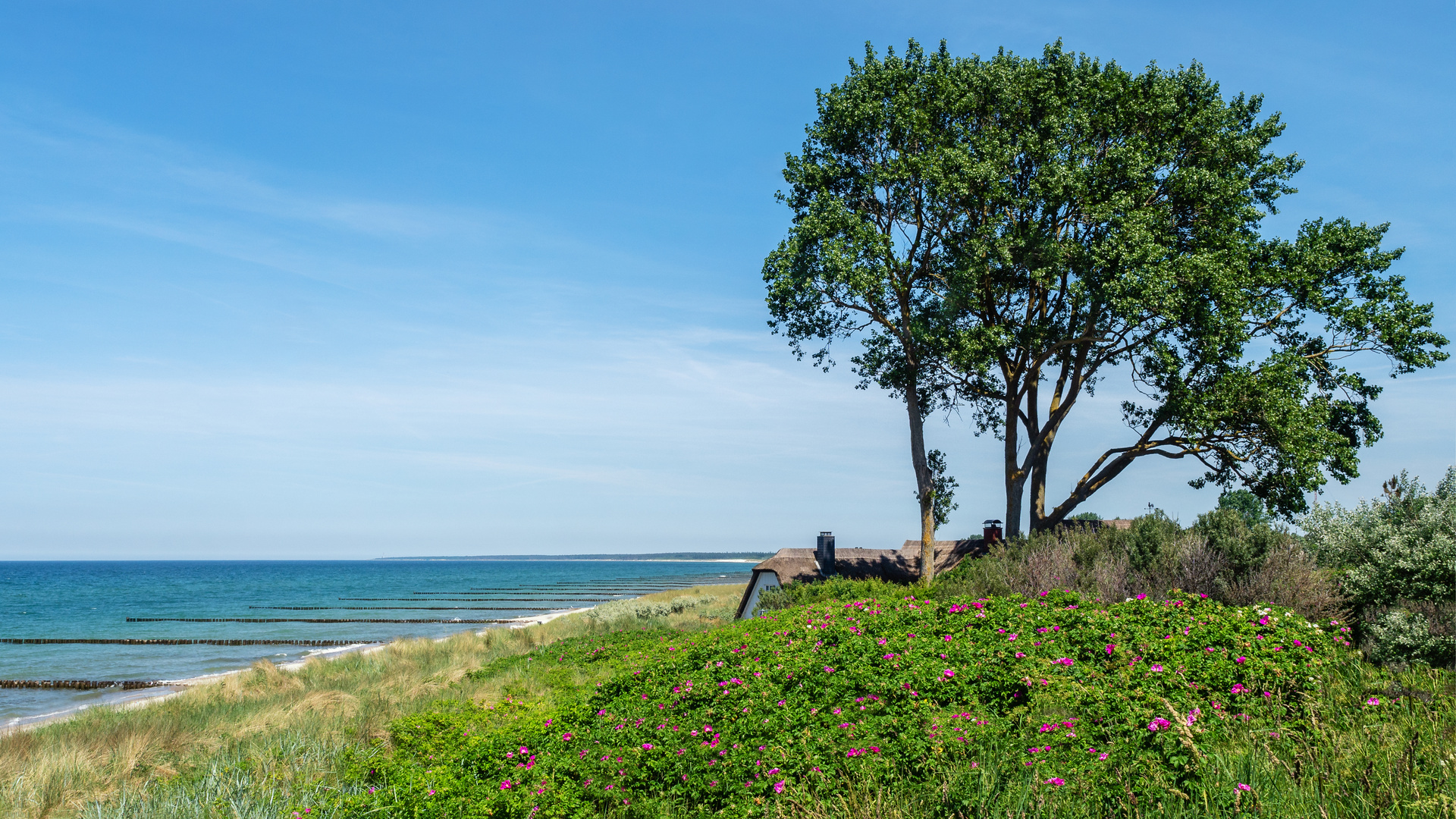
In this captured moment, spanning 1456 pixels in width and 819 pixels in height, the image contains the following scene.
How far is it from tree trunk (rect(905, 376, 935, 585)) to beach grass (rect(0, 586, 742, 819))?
1103 cm

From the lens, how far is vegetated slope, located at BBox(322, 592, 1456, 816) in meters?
5.80

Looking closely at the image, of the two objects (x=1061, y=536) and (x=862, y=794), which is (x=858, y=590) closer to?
(x=1061, y=536)

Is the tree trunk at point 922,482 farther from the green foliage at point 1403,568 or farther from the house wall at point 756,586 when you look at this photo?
the green foliage at point 1403,568

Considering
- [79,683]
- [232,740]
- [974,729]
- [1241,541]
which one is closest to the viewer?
[974,729]

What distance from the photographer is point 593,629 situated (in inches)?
1131

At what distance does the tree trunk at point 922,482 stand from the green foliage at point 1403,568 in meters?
9.55

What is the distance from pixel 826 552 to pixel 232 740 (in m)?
18.6

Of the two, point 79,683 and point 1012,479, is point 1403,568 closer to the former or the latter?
point 1012,479

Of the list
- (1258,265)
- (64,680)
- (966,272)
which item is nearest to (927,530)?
(966,272)

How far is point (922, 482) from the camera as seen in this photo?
23.3 m

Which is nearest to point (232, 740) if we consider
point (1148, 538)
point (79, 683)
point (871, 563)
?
point (1148, 538)

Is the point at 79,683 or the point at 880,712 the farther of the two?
the point at 79,683

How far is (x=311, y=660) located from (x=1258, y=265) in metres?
29.4

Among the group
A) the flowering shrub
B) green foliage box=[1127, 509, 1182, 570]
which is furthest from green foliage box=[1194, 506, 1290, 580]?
the flowering shrub
